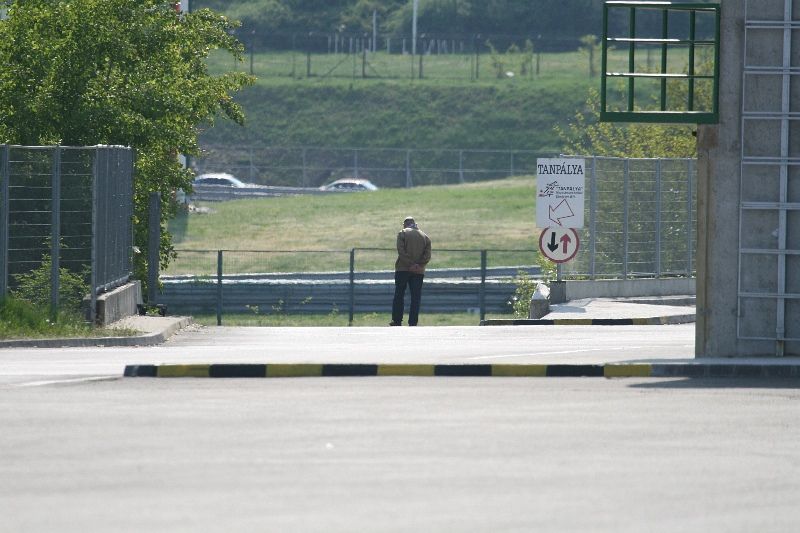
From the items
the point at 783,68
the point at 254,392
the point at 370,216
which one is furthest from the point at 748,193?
the point at 370,216

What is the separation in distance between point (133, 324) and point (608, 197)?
1003cm

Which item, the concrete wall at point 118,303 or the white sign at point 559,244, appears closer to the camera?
the concrete wall at point 118,303

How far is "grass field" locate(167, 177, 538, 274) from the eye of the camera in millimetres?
52469

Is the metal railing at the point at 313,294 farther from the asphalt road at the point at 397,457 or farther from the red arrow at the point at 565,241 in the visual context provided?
the asphalt road at the point at 397,457

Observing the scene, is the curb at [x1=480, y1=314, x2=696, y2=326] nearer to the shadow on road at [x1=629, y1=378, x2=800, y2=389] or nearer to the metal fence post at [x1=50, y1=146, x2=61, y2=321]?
the metal fence post at [x1=50, y1=146, x2=61, y2=321]

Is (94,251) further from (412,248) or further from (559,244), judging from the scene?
(559,244)

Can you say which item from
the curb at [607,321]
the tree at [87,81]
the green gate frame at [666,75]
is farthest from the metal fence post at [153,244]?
the green gate frame at [666,75]

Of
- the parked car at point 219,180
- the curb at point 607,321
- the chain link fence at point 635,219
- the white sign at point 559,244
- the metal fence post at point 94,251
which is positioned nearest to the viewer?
the metal fence post at point 94,251

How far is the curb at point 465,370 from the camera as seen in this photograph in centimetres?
1675

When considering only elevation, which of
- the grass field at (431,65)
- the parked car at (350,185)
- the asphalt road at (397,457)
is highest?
the grass field at (431,65)

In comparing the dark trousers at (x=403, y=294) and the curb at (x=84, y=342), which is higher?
the dark trousers at (x=403, y=294)

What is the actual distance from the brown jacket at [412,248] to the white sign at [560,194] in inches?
72.7

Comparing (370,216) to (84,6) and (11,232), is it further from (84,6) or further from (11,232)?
(11,232)

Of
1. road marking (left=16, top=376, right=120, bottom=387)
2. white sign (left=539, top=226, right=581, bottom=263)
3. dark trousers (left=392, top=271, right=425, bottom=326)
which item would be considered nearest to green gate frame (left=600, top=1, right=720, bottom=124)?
road marking (left=16, top=376, right=120, bottom=387)
